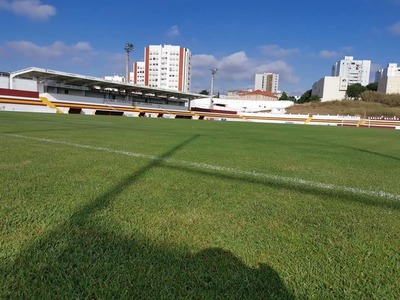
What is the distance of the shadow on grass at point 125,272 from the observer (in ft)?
5.42

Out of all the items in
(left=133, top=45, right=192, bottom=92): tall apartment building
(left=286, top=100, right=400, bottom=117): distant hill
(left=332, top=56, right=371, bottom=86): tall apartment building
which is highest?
(left=332, top=56, right=371, bottom=86): tall apartment building

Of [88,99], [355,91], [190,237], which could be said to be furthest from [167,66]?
[190,237]

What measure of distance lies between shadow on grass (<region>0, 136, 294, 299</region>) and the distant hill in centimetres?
8983

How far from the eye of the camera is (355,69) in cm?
17088

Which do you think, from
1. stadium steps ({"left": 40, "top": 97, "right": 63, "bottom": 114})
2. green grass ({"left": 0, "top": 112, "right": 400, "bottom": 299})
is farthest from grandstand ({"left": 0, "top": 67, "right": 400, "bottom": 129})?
green grass ({"left": 0, "top": 112, "right": 400, "bottom": 299})

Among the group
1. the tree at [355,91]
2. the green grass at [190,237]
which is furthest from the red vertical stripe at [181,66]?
the green grass at [190,237]

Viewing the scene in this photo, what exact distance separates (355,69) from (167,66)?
114m

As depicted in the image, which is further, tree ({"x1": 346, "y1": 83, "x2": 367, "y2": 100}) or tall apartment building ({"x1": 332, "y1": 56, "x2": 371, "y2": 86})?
tall apartment building ({"x1": 332, "y1": 56, "x2": 371, "y2": 86})

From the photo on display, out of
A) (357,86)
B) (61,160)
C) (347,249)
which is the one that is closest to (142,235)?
(347,249)

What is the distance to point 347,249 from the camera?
224 centimetres

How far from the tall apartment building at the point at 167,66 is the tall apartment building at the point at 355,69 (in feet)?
324

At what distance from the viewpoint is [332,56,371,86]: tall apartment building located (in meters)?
169

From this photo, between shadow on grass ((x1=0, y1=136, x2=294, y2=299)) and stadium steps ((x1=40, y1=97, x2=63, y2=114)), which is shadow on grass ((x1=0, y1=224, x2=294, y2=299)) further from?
stadium steps ((x1=40, y1=97, x2=63, y2=114))

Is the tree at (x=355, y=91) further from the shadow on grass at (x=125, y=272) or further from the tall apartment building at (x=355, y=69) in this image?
the shadow on grass at (x=125, y=272)
